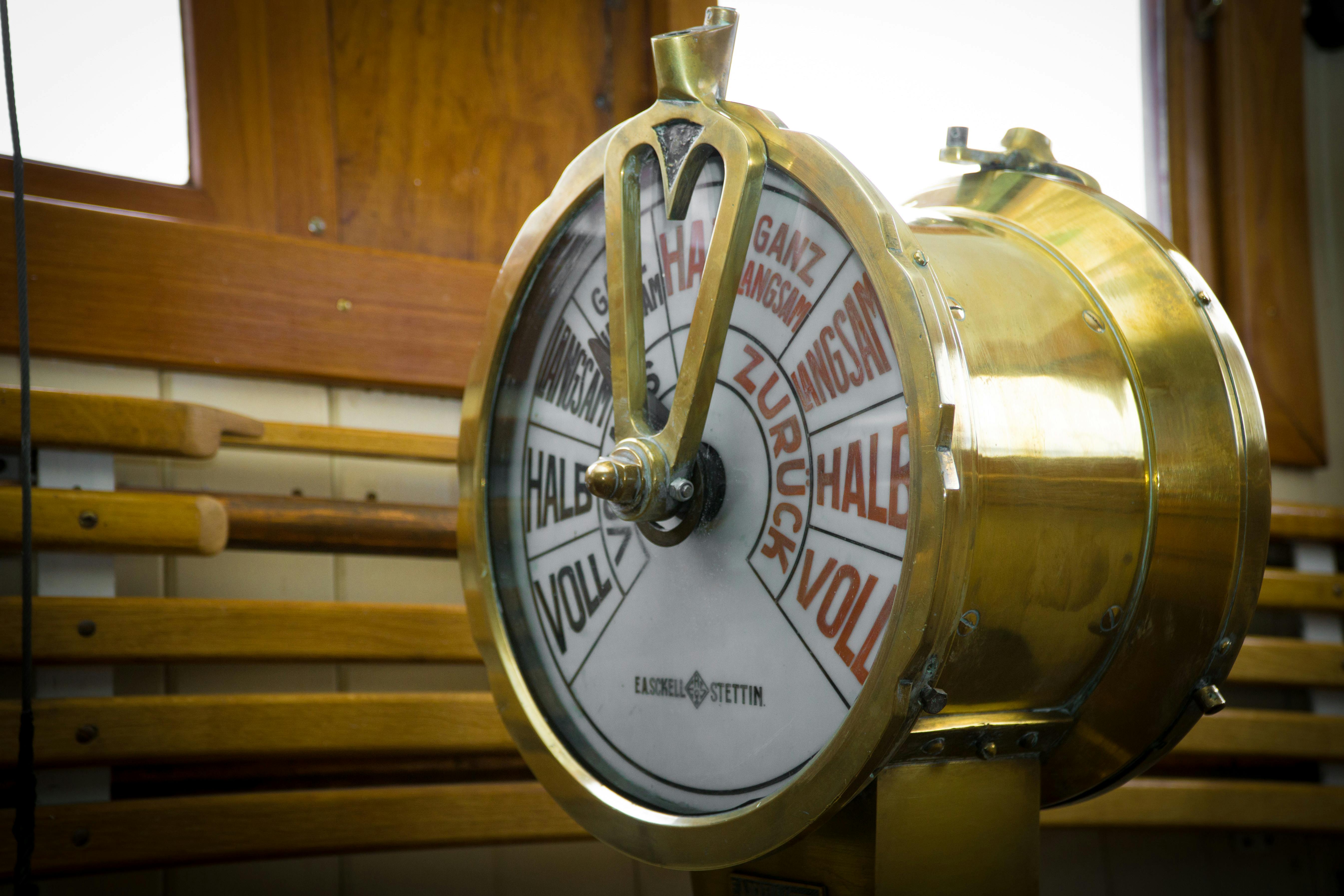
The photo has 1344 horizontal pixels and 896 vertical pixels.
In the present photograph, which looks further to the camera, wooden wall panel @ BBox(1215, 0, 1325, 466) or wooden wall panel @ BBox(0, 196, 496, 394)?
wooden wall panel @ BBox(1215, 0, 1325, 466)

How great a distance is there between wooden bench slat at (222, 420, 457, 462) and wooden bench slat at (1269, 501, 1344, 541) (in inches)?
41.9

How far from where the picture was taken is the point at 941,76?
1.61 meters

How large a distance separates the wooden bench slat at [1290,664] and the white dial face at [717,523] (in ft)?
3.13

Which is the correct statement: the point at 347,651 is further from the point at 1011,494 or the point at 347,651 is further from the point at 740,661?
the point at 1011,494

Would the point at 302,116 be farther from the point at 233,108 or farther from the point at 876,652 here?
the point at 876,652

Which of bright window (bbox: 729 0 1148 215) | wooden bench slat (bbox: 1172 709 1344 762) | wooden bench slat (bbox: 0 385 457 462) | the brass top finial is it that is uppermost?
bright window (bbox: 729 0 1148 215)

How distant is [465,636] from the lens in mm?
1174

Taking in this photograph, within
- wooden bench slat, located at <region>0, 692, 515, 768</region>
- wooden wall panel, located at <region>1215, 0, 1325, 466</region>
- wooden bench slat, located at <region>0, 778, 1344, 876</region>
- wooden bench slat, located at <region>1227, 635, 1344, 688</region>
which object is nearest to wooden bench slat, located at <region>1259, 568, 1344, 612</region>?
wooden bench slat, located at <region>1227, 635, 1344, 688</region>

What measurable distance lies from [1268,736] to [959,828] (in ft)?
3.08

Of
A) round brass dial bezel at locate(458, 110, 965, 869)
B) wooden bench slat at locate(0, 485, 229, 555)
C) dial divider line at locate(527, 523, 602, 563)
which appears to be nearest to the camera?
round brass dial bezel at locate(458, 110, 965, 869)

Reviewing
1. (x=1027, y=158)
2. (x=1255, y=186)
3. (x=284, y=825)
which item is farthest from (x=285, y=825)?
(x=1255, y=186)

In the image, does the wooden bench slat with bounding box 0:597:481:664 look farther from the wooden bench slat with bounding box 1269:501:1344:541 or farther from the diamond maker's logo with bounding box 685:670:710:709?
the wooden bench slat with bounding box 1269:501:1344:541

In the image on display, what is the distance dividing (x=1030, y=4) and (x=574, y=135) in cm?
76

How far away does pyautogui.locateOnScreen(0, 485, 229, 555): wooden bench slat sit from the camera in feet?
3.21
